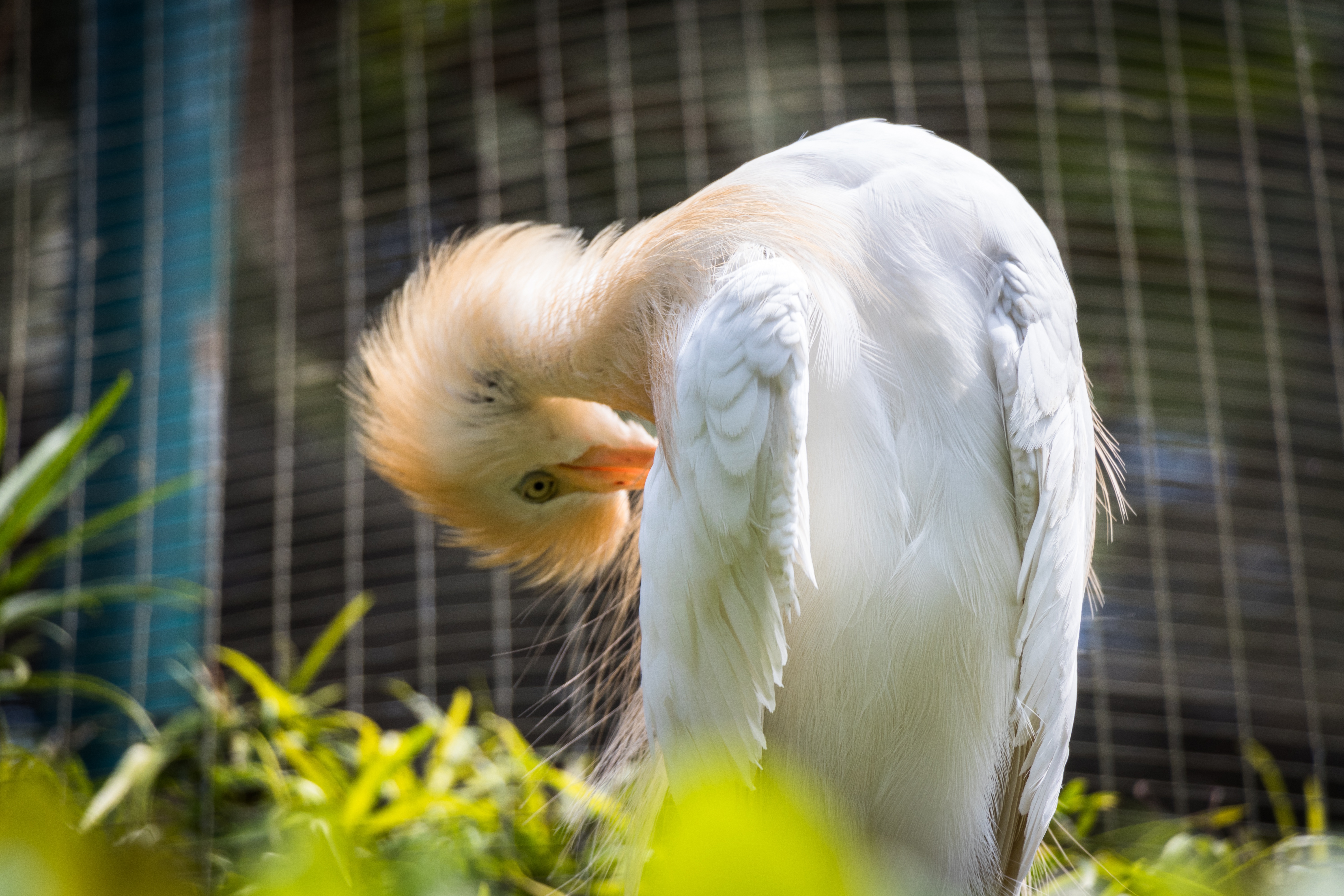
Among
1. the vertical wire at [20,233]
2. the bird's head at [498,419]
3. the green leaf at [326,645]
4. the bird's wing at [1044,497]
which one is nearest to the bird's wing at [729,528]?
the bird's wing at [1044,497]

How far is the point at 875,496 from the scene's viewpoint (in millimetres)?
838

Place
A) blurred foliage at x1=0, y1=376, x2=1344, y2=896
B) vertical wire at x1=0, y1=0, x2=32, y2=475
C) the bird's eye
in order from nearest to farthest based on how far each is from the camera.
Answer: blurred foliage at x1=0, y1=376, x2=1344, y2=896
the bird's eye
vertical wire at x1=0, y1=0, x2=32, y2=475

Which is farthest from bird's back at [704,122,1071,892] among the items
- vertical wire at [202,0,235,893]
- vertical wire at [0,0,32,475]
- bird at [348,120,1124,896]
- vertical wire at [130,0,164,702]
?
vertical wire at [0,0,32,475]

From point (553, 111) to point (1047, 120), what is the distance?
89 centimetres

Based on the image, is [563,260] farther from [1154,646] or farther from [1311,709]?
[1311,709]

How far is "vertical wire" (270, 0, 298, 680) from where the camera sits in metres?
1.92

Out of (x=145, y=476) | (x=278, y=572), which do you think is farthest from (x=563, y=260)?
(x=145, y=476)

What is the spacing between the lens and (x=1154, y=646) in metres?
1.86

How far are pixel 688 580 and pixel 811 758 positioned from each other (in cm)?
21

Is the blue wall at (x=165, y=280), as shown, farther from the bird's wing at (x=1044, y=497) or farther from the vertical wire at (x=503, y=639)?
the bird's wing at (x=1044, y=497)

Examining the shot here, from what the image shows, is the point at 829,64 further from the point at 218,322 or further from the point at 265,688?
the point at 265,688

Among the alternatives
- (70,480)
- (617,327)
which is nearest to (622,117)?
(617,327)

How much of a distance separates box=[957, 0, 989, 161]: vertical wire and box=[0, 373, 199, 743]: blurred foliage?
4.77 feet

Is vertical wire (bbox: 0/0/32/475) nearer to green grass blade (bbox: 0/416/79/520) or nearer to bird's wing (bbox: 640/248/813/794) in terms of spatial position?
green grass blade (bbox: 0/416/79/520)
